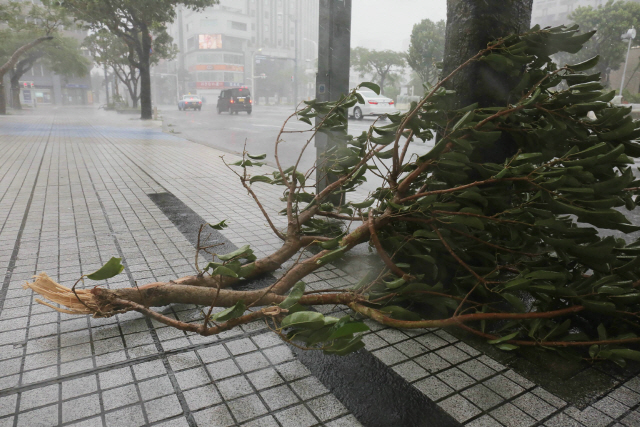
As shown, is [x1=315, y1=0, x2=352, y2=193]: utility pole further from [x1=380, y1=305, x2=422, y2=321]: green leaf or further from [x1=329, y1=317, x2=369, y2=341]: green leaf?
[x1=329, y1=317, x2=369, y2=341]: green leaf

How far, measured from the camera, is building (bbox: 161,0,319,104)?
80000 mm

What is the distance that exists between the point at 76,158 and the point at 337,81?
23.8 feet

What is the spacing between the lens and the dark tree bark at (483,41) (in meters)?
2.91

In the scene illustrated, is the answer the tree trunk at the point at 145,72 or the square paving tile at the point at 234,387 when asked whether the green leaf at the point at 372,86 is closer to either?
the square paving tile at the point at 234,387

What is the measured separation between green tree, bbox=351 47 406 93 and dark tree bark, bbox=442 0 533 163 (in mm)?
39872

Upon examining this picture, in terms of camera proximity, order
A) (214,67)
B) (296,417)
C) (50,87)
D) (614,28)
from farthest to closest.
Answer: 1. (214,67)
2. (50,87)
3. (614,28)
4. (296,417)

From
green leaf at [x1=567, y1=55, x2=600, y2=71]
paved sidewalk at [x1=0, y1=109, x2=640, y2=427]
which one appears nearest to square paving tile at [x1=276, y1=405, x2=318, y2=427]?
paved sidewalk at [x1=0, y1=109, x2=640, y2=427]

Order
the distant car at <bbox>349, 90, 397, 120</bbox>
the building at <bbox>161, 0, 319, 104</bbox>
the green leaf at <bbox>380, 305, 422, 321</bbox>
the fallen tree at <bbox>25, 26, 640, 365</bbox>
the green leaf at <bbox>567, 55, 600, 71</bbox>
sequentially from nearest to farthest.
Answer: the fallen tree at <bbox>25, 26, 640, 365</bbox>
the green leaf at <bbox>380, 305, 422, 321</bbox>
the green leaf at <bbox>567, 55, 600, 71</bbox>
the distant car at <bbox>349, 90, 397, 120</bbox>
the building at <bbox>161, 0, 319, 104</bbox>

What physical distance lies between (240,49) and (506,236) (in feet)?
297

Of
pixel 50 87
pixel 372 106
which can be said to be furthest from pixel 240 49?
pixel 372 106


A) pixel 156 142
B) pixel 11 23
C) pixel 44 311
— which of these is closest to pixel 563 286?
pixel 44 311

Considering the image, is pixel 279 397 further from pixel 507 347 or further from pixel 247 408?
pixel 507 347

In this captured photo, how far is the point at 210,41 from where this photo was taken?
3260 inches

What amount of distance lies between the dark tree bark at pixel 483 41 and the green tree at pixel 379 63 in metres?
39.9
